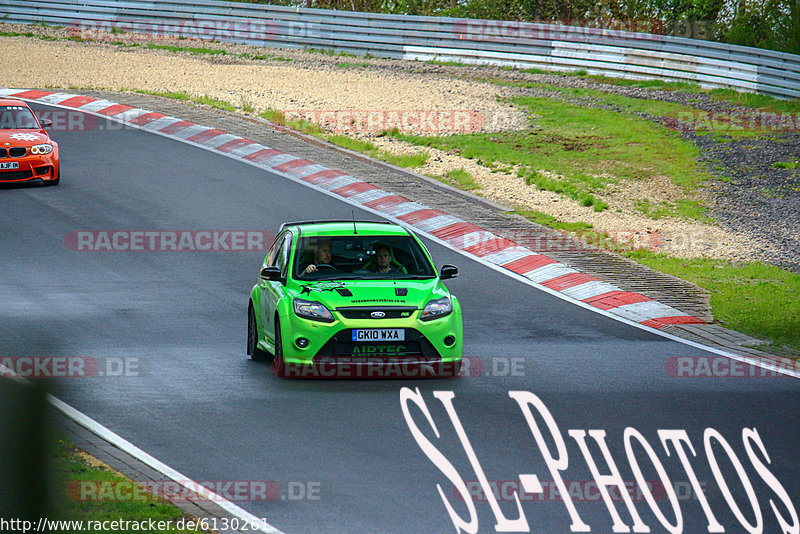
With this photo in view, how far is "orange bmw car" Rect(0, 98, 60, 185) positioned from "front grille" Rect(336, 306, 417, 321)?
1268 cm

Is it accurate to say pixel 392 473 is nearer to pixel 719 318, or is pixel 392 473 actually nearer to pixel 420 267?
pixel 420 267

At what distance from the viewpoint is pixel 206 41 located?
3997cm

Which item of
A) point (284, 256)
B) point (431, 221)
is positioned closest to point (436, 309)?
point (284, 256)

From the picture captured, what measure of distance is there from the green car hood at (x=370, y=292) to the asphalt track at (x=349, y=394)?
2.66 feet

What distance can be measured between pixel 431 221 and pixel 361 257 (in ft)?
25.9

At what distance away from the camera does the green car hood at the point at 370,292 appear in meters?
10.9

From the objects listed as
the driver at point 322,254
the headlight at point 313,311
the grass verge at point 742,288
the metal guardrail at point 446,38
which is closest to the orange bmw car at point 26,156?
the grass verge at point 742,288

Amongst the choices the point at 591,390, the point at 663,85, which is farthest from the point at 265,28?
the point at 591,390

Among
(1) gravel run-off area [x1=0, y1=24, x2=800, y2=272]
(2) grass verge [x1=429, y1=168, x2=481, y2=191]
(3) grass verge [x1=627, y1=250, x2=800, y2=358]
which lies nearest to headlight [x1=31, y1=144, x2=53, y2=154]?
(2) grass verge [x1=429, y1=168, x2=481, y2=191]

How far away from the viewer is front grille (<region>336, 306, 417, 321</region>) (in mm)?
10836

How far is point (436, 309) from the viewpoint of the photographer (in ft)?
36.2

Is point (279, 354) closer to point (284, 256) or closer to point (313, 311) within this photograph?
point (313, 311)

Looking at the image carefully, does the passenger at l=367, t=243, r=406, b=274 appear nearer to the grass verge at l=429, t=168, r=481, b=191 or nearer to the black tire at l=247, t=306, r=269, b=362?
the black tire at l=247, t=306, r=269, b=362

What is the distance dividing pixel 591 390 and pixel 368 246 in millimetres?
2967
